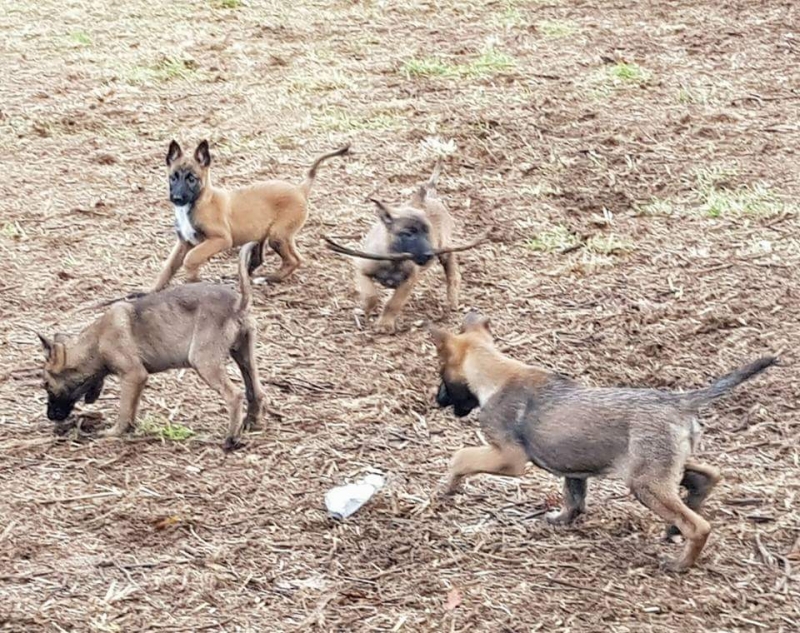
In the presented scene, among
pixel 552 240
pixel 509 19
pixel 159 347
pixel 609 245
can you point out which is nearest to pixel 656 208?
pixel 609 245

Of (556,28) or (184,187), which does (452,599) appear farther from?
(556,28)

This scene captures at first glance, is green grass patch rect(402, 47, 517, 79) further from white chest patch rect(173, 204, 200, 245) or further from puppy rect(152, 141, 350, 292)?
white chest patch rect(173, 204, 200, 245)

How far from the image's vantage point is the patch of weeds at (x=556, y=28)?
14.2m

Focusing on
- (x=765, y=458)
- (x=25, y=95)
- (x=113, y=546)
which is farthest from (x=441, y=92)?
(x=113, y=546)

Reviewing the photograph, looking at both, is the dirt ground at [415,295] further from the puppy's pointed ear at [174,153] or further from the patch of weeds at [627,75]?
the puppy's pointed ear at [174,153]

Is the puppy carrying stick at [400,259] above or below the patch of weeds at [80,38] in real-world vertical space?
below

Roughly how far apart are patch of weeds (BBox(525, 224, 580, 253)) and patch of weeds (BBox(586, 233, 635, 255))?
122 millimetres

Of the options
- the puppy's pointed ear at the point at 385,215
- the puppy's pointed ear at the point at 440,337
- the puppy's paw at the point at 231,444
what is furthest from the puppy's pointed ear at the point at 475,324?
the puppy's pointed ear at the point at 385,215

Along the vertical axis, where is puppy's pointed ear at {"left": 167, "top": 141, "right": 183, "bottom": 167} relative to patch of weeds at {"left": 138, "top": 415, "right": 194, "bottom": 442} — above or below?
above

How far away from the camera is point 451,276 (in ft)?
26.7

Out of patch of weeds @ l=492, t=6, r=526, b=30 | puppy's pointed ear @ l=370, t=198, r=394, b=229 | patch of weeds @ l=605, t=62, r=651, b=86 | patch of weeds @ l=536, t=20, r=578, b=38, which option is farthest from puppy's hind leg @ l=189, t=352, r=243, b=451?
patch of weeds @ l=492, t=6, r=526, b=30

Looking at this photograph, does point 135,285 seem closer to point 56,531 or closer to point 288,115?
point 56,531

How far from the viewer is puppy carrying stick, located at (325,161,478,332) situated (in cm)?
782

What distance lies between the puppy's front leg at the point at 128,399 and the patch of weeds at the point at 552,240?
11.0 feet
